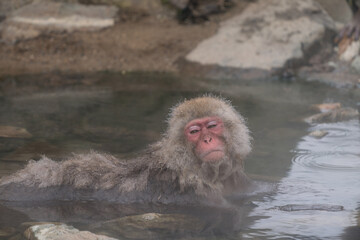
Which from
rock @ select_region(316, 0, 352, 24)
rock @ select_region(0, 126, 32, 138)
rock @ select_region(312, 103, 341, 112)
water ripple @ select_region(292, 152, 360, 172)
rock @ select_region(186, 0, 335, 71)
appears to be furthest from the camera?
rock @ select_region(316, 0, 352, 24)

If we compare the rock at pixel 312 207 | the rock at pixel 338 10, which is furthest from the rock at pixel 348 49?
the rock at pixel 312 207

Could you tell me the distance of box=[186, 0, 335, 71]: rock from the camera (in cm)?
1065

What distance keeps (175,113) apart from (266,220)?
112cm

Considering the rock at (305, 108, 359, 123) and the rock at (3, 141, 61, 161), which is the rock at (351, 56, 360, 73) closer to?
the rock at (305, 108, 359, 123)

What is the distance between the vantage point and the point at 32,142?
688 cm

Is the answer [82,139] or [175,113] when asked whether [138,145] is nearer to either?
[82,139]

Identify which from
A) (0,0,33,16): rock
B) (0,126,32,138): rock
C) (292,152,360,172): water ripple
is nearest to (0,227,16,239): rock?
(0,126,32,138): rock

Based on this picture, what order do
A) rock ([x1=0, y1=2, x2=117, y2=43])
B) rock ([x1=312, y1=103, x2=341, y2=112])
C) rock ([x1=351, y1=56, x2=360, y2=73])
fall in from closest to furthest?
rock ([x1=312, y1=103, x2=341, y2=112]), rock ([x1=351, y1=56, x2=360, y2=73]), rock ([x1=0, y1=2, x2=117, y2=43])

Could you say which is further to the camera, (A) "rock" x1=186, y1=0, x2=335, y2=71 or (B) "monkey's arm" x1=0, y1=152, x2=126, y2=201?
(A) "rock" x1=186, y1=0, x2=335, y2=71

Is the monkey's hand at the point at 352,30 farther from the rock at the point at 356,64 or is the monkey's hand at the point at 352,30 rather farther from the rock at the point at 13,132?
the rock at the point at 13,132

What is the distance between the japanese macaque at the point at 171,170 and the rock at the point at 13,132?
1.72 metres

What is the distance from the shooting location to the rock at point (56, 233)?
4254 mm

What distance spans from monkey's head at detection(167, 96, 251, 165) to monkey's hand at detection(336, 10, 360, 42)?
19.9 ft

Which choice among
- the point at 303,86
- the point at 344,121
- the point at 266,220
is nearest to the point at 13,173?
the point at 266,220
